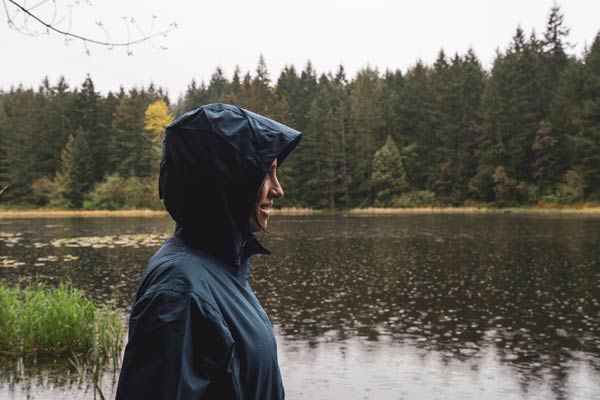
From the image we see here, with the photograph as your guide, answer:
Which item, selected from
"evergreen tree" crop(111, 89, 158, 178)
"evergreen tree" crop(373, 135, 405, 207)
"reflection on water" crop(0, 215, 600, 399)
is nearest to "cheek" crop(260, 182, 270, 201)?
"reflection on water" crop(0, 215, 600, 399)

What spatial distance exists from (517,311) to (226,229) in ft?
37.4

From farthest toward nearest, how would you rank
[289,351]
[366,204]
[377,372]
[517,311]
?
1. [366,204]
2. [517,311]
3. [289,351]
4. [377,372]

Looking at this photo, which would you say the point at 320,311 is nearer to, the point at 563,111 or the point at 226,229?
the point at 226,229

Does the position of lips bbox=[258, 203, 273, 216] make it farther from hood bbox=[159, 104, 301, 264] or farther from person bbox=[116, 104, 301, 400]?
hood bbox=[159, 104, 301, 264]

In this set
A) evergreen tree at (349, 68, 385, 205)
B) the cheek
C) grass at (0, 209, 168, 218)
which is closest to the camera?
the cheek

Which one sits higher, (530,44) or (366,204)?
(530,44)

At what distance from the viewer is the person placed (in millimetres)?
1458

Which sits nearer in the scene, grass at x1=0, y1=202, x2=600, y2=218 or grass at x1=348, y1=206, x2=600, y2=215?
grass at x1=348, y1=206, x2=600, y2=215

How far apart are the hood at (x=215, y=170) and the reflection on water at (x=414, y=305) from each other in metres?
5.99

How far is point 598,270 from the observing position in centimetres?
1642

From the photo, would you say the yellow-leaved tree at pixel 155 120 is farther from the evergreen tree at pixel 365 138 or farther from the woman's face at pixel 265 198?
the woman's face at pixel 265 198

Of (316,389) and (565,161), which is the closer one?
(316,389)

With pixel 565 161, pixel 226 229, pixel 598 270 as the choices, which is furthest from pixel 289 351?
pixel 565 161

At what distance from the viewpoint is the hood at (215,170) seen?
1728 millimetres
